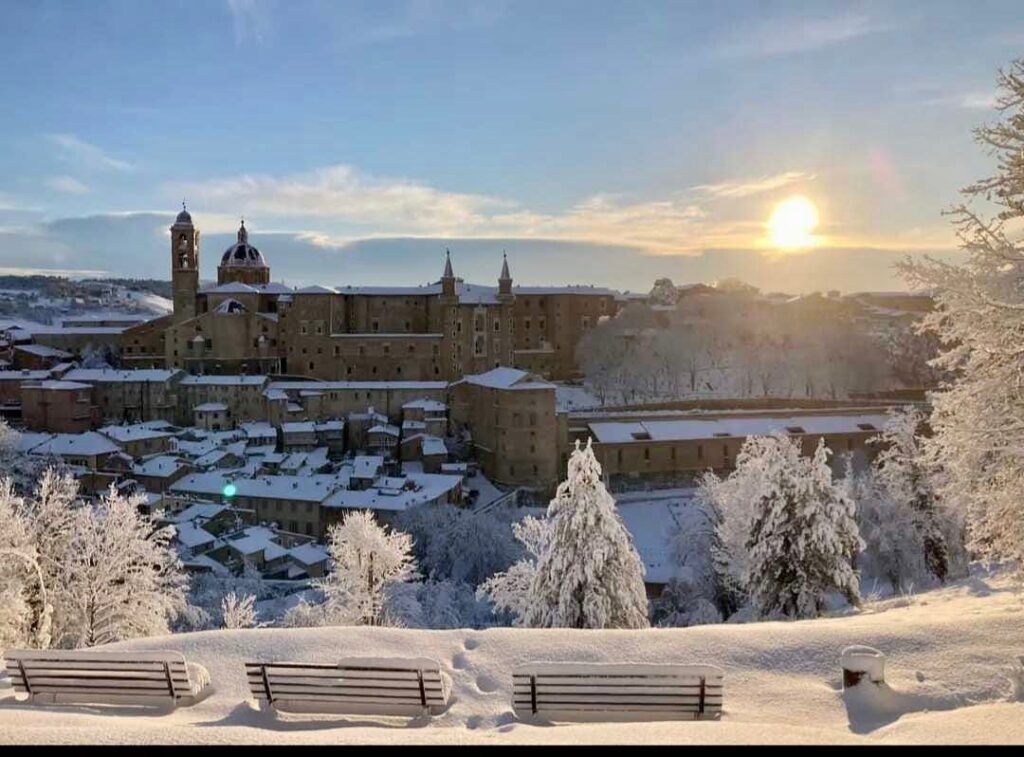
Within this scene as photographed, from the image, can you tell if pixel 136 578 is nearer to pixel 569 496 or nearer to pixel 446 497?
pixel 569 496

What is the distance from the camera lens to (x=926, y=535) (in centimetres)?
2019

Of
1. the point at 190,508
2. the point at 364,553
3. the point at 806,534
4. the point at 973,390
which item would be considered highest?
the point at 973,390

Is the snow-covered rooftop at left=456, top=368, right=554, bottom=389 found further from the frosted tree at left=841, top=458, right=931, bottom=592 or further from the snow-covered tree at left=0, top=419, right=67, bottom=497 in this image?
the frosted tree at left=841, top=458, right=931, bottom=592

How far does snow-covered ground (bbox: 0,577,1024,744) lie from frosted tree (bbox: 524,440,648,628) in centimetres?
462

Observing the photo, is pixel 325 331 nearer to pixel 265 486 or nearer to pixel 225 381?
pixel 225 381

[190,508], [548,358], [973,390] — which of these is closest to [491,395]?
[190,508]

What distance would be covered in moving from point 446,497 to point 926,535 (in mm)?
23955

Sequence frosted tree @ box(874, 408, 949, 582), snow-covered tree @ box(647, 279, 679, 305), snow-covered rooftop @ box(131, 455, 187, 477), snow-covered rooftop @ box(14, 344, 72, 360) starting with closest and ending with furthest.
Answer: frosted tree @ box(874, 408, 949, 582) < snow-covered rooftop @ box(131, 455, 187, 477) < snow-covered rooftop @ box(14, 344, 72, 360) < snow-covered tree @ box(647, 279, 679, 305)

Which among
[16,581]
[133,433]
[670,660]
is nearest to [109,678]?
[670,660]

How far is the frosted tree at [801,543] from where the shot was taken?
14.9 m

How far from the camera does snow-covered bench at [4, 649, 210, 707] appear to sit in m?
6.64

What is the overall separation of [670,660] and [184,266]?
61.9 metres

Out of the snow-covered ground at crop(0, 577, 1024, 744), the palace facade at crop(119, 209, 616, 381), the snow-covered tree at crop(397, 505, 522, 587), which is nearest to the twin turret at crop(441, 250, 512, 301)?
the palace facade at crop(119, 209, 616, 381)

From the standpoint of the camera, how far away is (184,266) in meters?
61.4
